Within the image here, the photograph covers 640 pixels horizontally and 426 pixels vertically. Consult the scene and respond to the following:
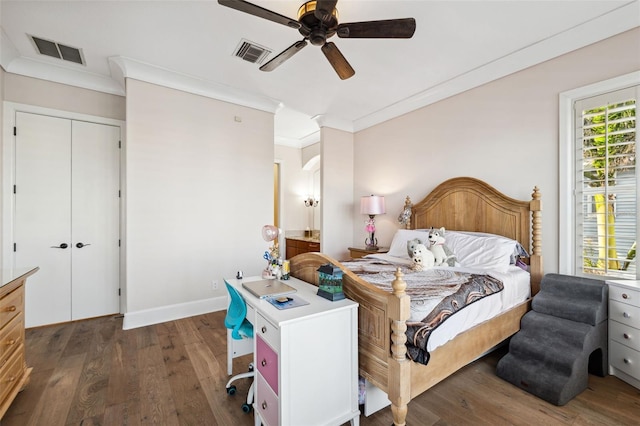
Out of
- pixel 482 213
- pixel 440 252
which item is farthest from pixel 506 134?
pixel 440 252

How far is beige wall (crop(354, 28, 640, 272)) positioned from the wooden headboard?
120mm

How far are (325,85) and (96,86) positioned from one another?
269 centimetres

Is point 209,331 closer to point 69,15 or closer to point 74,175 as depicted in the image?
point 74,175

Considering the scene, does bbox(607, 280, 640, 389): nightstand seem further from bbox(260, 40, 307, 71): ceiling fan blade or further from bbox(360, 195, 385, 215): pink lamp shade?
bbox(260, 40, 307, 71): ceiling fan blade

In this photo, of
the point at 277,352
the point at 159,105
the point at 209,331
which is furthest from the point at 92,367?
the point at 159,105

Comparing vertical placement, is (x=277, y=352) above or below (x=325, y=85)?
below

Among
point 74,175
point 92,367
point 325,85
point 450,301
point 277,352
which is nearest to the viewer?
point 277,352

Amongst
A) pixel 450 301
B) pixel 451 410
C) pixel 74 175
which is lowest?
pixel 451 410

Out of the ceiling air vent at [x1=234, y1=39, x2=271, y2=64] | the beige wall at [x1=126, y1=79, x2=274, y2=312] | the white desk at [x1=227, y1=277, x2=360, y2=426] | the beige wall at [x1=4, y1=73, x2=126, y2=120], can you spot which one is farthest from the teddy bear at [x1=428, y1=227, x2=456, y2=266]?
the beige wall at [x1=4, y1=73, x2=126, y2=120]

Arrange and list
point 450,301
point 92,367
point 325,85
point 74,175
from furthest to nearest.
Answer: point 325,85 < point 74,175 < point 92,367 < point 450,301

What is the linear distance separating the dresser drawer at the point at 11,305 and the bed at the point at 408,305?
179 centimetres

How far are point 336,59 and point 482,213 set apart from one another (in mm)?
2200

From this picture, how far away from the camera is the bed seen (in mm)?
1445

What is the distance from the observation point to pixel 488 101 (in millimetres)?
3021
